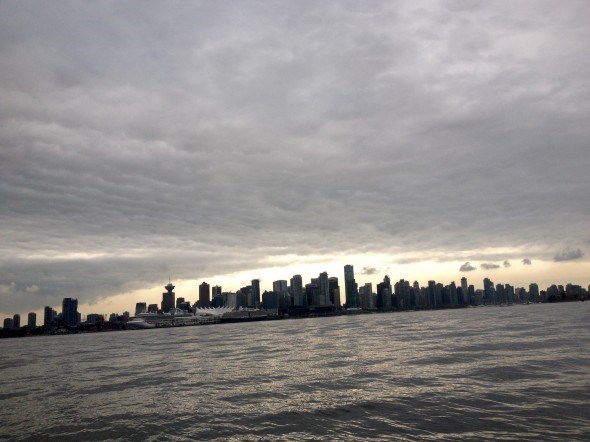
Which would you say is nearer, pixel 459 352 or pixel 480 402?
pixel 480 402

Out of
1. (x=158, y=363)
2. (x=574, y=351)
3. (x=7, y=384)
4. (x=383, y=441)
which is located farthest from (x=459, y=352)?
(x=7, y=384)

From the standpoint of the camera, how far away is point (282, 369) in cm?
5094

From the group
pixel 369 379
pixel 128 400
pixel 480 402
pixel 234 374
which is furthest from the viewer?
pixel 234 374

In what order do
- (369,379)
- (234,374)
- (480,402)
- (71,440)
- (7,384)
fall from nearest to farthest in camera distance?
(71,440) < (480,402) < (369,379) < (234,374) < (7,384)

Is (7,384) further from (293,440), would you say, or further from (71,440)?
(293,440)

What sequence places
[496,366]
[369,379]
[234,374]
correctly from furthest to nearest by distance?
[234,374] → [496,366] → [369,379]

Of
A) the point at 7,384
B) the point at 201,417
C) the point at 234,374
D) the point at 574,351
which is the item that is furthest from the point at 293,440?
the point at 7,384

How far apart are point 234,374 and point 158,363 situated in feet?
81.7

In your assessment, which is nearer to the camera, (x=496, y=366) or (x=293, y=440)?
(x=293, y=440)

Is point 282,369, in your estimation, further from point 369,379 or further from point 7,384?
point 7,384

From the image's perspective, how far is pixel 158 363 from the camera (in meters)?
67.8

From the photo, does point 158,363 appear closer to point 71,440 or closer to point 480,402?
point 71,440

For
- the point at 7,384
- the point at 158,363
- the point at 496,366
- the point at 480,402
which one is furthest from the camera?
the point at 158,363

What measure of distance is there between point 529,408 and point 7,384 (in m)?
60.9
